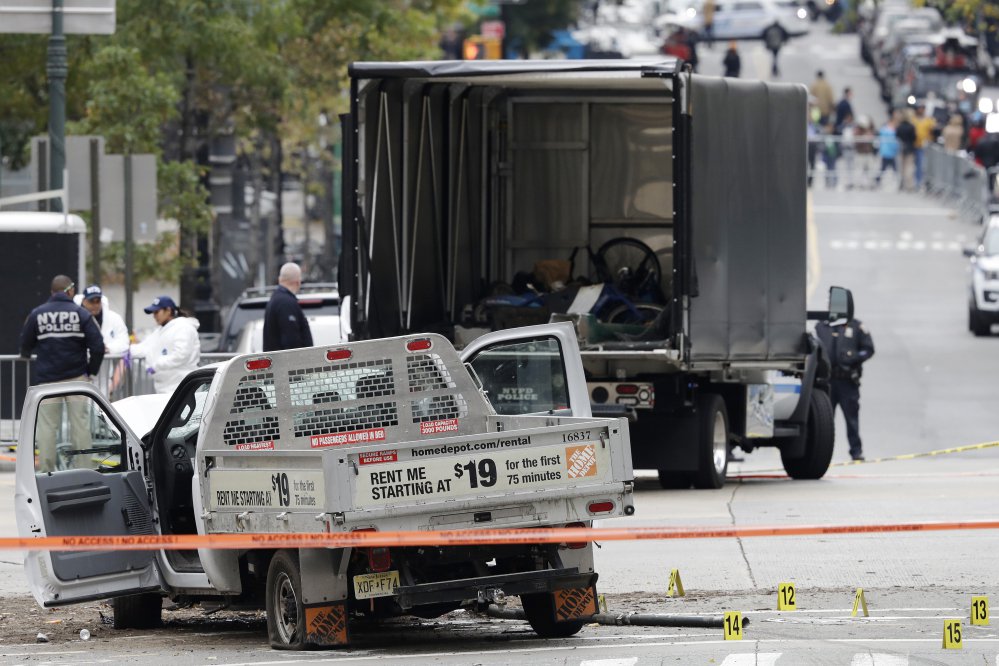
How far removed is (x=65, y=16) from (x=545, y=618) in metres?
12.9

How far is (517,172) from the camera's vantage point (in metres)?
18.8

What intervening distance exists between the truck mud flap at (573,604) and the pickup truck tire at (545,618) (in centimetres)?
3

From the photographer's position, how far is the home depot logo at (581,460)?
9.64 meters

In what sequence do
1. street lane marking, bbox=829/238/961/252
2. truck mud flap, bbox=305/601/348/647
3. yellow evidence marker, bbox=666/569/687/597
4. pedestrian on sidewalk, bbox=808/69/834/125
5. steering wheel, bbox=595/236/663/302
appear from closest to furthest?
truck mud flap, bbox=305/601/348/647
yellow evidence marker, bbox=666/569/687/597
steering wheel, bbox=595/236/663/302
street lane marking, bbox=829/238/961/252
pedestrian on sidewalk, bbox=808/69/834/125

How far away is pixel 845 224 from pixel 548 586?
3566cm

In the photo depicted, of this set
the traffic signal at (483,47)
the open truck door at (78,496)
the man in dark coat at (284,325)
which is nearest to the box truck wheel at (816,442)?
the man in dark coat at (284,325)

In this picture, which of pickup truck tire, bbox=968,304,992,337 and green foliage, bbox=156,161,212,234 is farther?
pickup truck tire, bbox=968,304,992,337

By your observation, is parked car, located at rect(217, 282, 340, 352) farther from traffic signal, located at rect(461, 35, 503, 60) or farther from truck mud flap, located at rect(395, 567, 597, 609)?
traffic signal, located at rect(461, 35, 503, 60)

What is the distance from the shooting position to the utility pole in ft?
68.7

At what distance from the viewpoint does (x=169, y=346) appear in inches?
720

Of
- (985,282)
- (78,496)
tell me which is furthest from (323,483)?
(985,282)

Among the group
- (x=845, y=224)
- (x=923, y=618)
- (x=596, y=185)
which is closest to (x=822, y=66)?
(x=845, y=224)

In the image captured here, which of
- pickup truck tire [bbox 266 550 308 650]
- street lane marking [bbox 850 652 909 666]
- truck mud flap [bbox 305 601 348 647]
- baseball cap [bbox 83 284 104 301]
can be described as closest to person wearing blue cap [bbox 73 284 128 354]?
baseball cap [bbox 83 284 104 301]

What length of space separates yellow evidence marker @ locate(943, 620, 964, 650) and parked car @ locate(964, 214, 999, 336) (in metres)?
22.2
